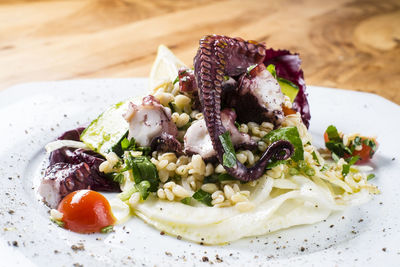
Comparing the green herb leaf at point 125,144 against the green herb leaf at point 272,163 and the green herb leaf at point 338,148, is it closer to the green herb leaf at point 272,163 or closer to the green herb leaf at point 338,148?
the green herb leaf at point 272,163

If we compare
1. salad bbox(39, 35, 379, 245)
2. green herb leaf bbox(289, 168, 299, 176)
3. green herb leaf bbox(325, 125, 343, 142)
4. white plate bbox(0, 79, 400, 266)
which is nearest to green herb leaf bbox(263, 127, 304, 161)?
salad bbox(39, 35, 379, 245)

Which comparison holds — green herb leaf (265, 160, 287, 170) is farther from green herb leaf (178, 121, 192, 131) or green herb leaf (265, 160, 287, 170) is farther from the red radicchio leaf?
the red radicchio leaf

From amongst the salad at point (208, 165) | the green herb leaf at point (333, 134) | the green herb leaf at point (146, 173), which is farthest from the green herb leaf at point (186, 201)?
the green herb leaf at point (333, 134)

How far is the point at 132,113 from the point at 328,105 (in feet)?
7.64

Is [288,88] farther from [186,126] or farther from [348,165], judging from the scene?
[186,126]

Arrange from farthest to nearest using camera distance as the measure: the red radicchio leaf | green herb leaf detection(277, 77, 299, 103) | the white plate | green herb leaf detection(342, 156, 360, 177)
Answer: the red radicchio leaf → green herb leaf detection(277, 77, 299, 103) → green herb leaf detection(342, 156, 360, 177) → the white plate

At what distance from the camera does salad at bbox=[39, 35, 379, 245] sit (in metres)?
3.48

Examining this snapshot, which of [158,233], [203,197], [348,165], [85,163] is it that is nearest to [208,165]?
[203,197]

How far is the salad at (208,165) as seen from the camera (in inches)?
137

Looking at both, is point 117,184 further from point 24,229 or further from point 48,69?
point 48,69

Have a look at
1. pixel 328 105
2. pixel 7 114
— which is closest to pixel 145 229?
pixel 7 114

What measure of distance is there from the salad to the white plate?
100mm

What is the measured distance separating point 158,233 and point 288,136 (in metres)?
1.18

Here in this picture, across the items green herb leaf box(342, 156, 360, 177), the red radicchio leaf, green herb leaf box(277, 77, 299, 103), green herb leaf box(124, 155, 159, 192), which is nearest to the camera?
green herb leaf box(124, 155, 159, 192)
